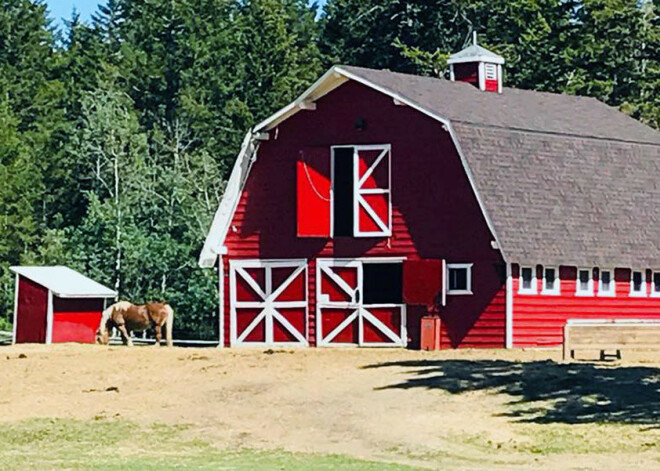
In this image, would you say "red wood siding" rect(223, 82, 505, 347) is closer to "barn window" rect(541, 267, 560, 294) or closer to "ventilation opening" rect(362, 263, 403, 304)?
"ventilation opening" rect(362, 263, 403, 304)

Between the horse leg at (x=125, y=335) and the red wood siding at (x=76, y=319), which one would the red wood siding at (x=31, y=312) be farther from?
the horse leg at (x=125, y=335)

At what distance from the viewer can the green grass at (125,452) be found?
27.6 m

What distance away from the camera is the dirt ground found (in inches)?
1177

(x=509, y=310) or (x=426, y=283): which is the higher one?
(x=426, y=283)

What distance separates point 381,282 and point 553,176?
4831 mm

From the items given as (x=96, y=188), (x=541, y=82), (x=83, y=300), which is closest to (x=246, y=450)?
(x=83, y=300)

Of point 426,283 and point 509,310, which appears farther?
point 426,283

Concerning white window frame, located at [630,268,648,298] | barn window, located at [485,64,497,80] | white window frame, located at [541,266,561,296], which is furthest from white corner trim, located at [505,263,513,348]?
barn window, located at [485,64,497,80]

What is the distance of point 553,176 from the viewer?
47469 mm

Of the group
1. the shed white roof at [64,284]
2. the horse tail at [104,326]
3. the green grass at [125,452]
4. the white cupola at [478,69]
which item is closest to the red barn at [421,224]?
the horse tail at [104,326]

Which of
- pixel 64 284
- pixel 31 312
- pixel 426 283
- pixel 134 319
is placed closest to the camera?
pixel 426 283

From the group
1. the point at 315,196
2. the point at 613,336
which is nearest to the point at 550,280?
the point at 315,196

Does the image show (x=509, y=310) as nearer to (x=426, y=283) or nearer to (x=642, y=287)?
(x=426, y=283)

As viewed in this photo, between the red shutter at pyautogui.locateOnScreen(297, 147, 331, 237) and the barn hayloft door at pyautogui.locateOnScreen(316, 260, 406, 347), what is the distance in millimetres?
864
